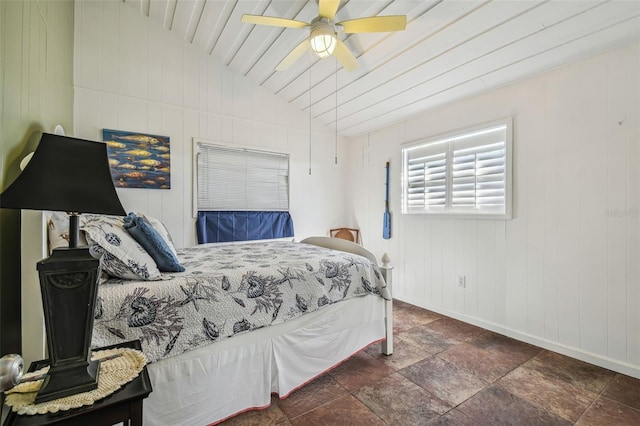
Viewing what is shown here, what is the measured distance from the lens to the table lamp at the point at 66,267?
0.84 meters

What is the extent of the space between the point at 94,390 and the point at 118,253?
68cm

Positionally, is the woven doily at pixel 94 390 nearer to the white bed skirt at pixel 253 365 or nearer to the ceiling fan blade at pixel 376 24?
the white bed skirt at pixel 253 365

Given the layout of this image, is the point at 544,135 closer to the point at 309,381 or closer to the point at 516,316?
the point at 516,316

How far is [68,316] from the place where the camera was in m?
0.88

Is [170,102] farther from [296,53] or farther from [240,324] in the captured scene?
[240,324]

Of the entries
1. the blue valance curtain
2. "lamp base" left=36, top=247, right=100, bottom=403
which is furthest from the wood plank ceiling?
"lamp base" left=36, top=247, right=100, bottom=403

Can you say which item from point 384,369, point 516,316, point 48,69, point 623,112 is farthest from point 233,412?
point 623,112

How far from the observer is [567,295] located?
2.34 meters

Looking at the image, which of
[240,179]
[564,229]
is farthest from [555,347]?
[240,179]

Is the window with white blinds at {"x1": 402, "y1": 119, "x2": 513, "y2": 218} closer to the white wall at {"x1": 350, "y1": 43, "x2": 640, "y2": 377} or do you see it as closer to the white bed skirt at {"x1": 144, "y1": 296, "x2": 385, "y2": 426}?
the white wall at {"x1": 350, "y1": 43, "x2": 640, "y2": 377}

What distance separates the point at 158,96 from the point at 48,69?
152 cm

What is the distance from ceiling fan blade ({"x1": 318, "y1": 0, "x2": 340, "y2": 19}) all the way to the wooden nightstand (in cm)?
224

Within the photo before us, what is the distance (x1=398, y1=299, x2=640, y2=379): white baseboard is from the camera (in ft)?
6.75

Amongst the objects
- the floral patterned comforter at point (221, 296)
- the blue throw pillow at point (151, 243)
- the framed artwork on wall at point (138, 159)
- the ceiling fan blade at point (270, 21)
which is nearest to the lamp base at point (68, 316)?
the floral patterned comforter at point (221, 296)
